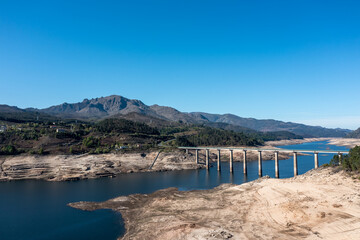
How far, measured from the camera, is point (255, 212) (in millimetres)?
49000

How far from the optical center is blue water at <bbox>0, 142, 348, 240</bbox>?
4828cm

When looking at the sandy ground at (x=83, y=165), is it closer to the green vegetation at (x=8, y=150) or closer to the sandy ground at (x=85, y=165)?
the sandy ground at (x=85, y=165)

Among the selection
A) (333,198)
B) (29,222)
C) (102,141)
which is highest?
(102,141)

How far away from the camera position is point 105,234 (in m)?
46.3

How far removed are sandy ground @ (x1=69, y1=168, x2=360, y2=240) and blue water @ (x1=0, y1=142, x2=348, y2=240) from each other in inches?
181

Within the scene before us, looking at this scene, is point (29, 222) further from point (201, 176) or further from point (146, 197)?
point (201, 176)

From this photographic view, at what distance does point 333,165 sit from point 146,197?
5548cm

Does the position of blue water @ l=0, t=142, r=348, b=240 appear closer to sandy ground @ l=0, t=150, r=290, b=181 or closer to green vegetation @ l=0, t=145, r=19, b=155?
sandy ground @ l=0, t=150, r=290, b=181

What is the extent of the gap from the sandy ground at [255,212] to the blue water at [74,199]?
460cm

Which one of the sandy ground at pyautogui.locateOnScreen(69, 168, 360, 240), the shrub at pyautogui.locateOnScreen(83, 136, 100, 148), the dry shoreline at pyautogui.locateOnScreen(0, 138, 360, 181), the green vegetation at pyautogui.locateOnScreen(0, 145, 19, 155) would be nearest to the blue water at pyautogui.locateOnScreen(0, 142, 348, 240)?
the sandy ground at pyautogui.locateOnScreen(69, 168, 360, 240)

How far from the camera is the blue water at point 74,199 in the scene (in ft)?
158

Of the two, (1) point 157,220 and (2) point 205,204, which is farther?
(2) point 205,204

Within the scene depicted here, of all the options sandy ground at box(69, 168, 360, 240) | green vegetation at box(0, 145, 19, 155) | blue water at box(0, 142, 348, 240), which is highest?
green vegetation at box(0, 145, 19, 155)

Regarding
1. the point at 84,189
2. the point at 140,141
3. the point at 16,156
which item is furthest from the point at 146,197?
the point at 140,141
